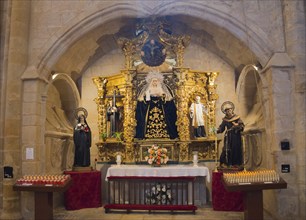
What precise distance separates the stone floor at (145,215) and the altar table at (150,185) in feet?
0.43

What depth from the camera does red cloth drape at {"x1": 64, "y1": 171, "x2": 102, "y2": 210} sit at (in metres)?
6.86

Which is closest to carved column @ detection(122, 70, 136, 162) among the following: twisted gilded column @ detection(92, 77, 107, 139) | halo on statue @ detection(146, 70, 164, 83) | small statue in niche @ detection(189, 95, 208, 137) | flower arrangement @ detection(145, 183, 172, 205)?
halo on statue @ detection(146, 70, 164, 83)

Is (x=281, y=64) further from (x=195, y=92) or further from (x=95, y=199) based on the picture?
(x=95, y=199)

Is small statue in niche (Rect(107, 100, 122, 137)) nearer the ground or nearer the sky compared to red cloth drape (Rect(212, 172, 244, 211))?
nearer the sky

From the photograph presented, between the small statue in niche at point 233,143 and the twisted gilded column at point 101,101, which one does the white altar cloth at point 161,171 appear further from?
the twisted gilded column at point 101,101

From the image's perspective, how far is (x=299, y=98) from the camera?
5.70 meters

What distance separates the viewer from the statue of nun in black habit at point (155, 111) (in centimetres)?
762

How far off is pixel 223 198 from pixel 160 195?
4.21ft

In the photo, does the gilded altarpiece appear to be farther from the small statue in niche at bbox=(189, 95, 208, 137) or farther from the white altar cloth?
the white altar cloth

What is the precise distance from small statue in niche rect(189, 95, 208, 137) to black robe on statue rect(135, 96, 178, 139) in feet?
1.39

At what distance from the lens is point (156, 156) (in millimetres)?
6973

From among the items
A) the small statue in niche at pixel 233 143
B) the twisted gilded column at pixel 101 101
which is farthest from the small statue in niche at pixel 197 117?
the twisted gilded column at pixel 101 101

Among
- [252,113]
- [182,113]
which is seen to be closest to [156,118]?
[182,113]

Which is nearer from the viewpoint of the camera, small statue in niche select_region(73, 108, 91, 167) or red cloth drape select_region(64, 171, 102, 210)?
red cloth drape select_region(64, 171, 102, 210)
